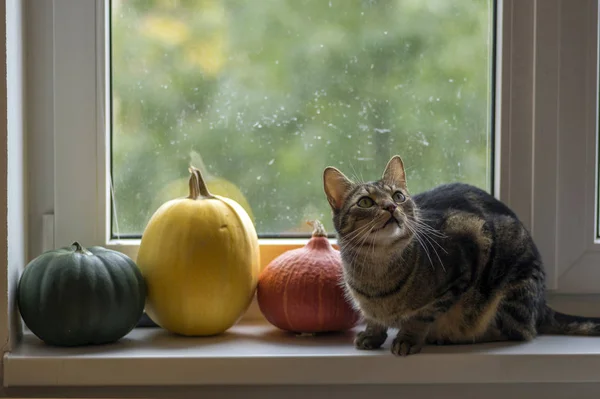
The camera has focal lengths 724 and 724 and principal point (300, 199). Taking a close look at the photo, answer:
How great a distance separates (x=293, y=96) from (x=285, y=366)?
23.6 inches

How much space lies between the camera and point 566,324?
1.44 meters

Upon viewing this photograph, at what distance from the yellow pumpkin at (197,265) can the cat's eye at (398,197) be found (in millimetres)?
299

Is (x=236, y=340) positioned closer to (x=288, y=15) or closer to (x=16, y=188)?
(x=16, y=188)

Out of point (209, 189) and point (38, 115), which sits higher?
point (38, 115)

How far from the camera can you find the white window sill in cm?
124

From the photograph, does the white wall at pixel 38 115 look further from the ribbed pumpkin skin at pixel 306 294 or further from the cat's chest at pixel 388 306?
the cat's chest at pixel 388 306

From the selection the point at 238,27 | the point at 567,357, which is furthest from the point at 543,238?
the point at 238,27

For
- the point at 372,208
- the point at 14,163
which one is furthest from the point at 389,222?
the point at 14,163

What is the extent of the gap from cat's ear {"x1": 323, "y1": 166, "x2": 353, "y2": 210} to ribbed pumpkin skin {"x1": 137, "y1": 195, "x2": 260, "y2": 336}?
19cm

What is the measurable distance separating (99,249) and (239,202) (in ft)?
1.08

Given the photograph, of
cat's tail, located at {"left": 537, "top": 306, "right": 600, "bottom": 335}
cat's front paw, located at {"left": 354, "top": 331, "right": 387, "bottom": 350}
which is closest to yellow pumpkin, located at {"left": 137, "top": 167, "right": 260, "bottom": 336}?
cat's front paw, located at {"left": 354, "top": 331, "right": 387, "bottom": 350}

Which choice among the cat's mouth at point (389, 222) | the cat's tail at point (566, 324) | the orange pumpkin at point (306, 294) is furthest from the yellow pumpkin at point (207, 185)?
the cat's tail at point (566, 324)

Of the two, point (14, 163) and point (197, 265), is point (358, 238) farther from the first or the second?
point (14, 163)

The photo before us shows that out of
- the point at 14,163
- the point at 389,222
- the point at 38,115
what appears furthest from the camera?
the point at 38,115
